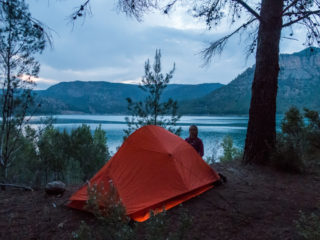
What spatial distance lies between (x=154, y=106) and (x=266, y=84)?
424 centimetres

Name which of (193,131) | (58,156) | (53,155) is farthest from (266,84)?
(53,155)

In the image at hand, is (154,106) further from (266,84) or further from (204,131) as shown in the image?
(204,131)

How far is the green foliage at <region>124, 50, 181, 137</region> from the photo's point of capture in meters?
9.23

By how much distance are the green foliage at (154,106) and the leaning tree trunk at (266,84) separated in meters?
3.51

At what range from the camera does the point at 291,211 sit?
3730 millimetres

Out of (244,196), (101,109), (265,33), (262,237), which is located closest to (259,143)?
(244,196)

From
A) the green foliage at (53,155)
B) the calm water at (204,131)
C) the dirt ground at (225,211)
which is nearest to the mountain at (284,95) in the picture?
the calm water at (204,131)

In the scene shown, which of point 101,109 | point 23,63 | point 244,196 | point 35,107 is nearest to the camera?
point 244,196

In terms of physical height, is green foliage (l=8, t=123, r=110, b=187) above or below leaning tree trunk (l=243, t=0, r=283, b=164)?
below

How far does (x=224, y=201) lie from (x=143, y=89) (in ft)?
19.2

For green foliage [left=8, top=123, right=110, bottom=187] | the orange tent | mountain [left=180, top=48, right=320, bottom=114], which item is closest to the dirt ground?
the orange tent

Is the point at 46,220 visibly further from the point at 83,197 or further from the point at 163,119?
the point at 163,119

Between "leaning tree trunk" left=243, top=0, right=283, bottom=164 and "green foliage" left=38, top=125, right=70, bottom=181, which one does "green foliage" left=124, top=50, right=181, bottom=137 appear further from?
"green foliage" left=38, top=125, right=70, bottom=181

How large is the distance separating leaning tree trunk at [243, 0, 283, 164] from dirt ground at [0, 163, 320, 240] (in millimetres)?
988
